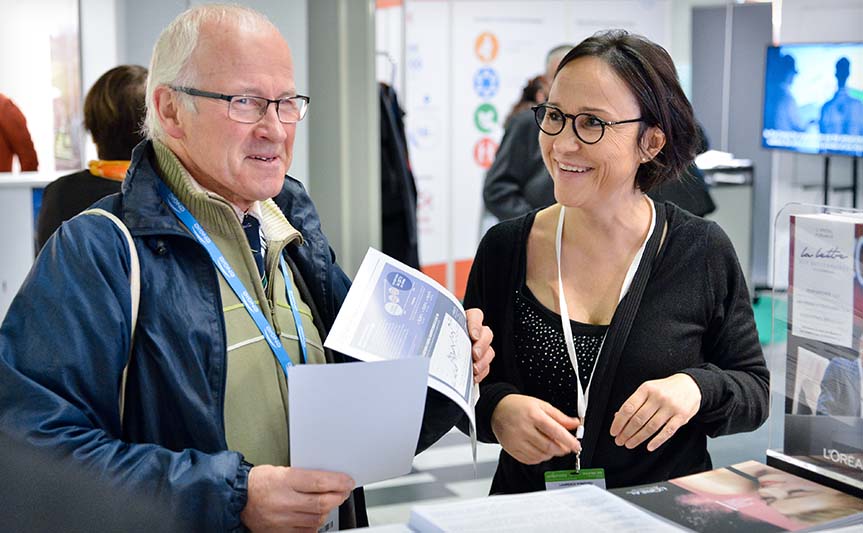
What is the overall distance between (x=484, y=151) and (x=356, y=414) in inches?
296

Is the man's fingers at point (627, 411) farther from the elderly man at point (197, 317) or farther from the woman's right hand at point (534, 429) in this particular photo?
the elderly man at point (197, 317)

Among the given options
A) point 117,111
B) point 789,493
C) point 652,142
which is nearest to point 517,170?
point 117,111

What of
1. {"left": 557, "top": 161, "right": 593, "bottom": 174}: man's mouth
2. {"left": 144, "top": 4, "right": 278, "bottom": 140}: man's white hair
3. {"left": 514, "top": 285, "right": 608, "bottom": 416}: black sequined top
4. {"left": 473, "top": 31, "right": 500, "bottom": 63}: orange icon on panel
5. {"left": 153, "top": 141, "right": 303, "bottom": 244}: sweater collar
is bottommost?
{"left": 514, "top": 285, "right": 608, "bottom": 416}: black sequined top

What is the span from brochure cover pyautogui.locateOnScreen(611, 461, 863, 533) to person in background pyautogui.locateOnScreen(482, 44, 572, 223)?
2.99m

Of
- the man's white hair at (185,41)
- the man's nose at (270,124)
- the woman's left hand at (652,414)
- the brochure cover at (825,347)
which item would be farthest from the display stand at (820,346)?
the man's white hair at (185,41)

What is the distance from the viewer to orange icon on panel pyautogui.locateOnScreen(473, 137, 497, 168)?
8818 mm

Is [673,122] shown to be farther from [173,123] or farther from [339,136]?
[339,136]

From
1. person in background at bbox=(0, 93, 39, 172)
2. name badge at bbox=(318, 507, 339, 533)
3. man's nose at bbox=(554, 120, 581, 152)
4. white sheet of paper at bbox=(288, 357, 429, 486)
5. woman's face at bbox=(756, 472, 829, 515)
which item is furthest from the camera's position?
person in background at bbox=(0, 93, 39, 172)

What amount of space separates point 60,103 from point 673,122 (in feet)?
11.5

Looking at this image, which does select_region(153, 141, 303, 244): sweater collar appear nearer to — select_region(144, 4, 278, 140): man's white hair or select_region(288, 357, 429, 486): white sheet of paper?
select_region(144, 4, 278, 140): man's white hair

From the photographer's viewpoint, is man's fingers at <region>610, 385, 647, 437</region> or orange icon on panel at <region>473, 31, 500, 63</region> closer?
man's fingers at <region>610, 385, 647, 437</region>

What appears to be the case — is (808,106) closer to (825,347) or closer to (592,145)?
(592,145)

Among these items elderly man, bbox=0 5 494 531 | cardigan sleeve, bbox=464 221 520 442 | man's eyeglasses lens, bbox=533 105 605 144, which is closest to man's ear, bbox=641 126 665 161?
man's eyeglasses lens, bbox=533 105 605 144

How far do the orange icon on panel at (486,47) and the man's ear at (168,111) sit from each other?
717cm
